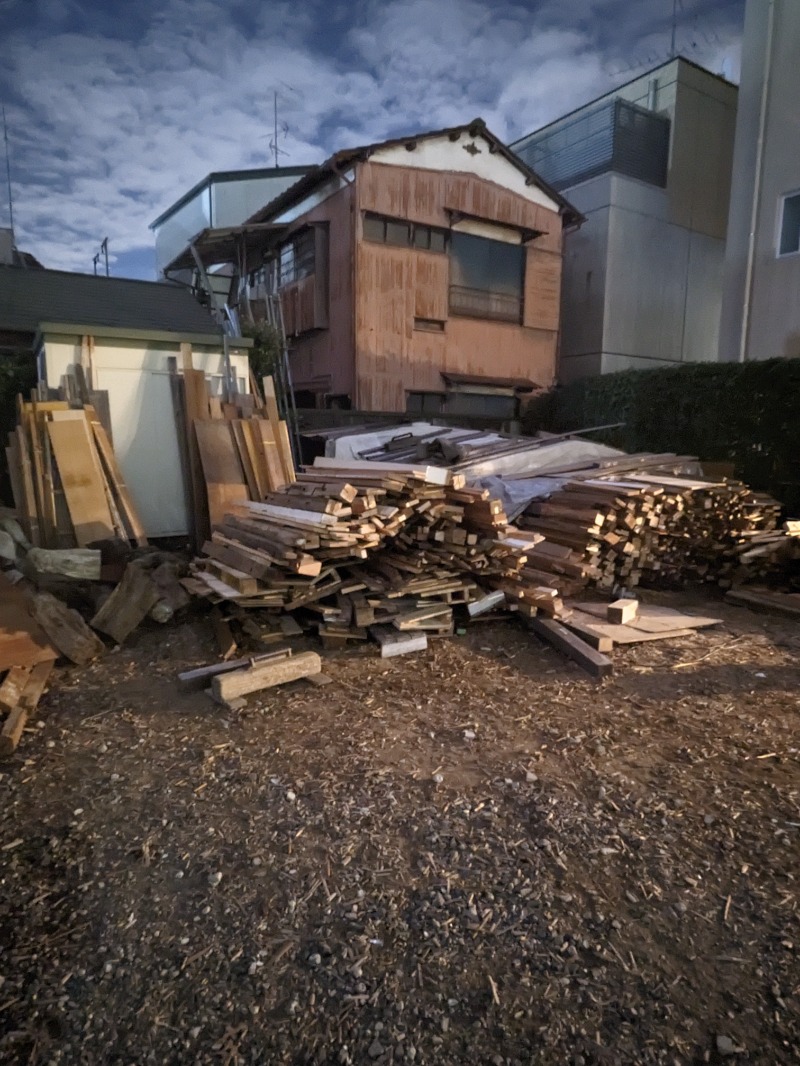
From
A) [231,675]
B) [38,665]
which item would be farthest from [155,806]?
[38,665]

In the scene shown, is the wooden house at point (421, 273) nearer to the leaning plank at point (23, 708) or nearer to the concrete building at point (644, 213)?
the concrete building at point (644, 213)

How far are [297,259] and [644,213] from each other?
31.2 ft

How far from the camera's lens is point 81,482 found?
6.80 m

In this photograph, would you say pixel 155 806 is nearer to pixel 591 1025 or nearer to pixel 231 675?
pixel 231 675

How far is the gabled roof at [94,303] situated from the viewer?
1159 centimetres

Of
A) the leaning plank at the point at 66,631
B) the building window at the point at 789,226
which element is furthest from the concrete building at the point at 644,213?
the leaning plank at the point at 66,631

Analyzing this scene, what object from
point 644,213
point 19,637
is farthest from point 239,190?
point 19,637

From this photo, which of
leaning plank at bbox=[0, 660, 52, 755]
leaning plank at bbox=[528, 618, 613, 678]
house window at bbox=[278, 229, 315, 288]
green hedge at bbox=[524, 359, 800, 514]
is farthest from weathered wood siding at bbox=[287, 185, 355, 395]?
leaning plank at bbox=[0, 660, 52, 755]

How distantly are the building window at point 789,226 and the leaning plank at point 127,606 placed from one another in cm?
1401

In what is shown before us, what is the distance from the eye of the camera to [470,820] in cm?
308

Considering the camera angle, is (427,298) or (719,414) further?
(427,298)

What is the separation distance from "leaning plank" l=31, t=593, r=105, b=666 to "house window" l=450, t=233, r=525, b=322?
12.9 meters

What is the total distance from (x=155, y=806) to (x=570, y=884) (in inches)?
80.2

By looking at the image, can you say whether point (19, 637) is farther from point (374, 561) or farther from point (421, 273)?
point (421, 273)
